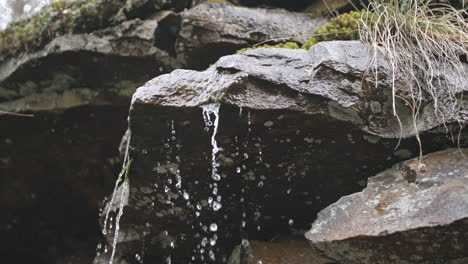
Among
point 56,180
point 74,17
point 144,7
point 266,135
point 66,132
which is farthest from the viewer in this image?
point 56,180

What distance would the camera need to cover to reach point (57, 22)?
409 cm

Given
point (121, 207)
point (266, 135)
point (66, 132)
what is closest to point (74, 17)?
point (66, 132)

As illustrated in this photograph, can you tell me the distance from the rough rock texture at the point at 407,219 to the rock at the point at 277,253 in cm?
64

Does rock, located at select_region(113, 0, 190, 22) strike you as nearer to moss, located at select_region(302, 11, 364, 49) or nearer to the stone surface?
moss, located at select_region(302, 11, 364, 49)

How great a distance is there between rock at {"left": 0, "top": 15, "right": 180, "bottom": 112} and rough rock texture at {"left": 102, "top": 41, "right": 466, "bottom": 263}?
5.11 feet

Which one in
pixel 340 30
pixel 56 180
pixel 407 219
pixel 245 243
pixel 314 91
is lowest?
pixel 56 180

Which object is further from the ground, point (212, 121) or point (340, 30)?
point (340, 30)

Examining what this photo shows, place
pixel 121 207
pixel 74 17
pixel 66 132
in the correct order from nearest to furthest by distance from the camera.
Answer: pixel 121 207, pixel 74 17, pixel 66 132

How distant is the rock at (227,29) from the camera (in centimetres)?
372


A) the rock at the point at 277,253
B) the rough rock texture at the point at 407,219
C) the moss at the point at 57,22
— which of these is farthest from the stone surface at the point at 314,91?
the moss at the point at 57,22

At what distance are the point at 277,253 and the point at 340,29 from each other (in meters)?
1.95

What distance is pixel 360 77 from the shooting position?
2.38 metres

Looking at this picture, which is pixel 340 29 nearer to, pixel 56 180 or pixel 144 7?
pixel 144 7

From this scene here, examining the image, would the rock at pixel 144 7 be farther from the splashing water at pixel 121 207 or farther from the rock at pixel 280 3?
the splashing water at pixel 121 207
